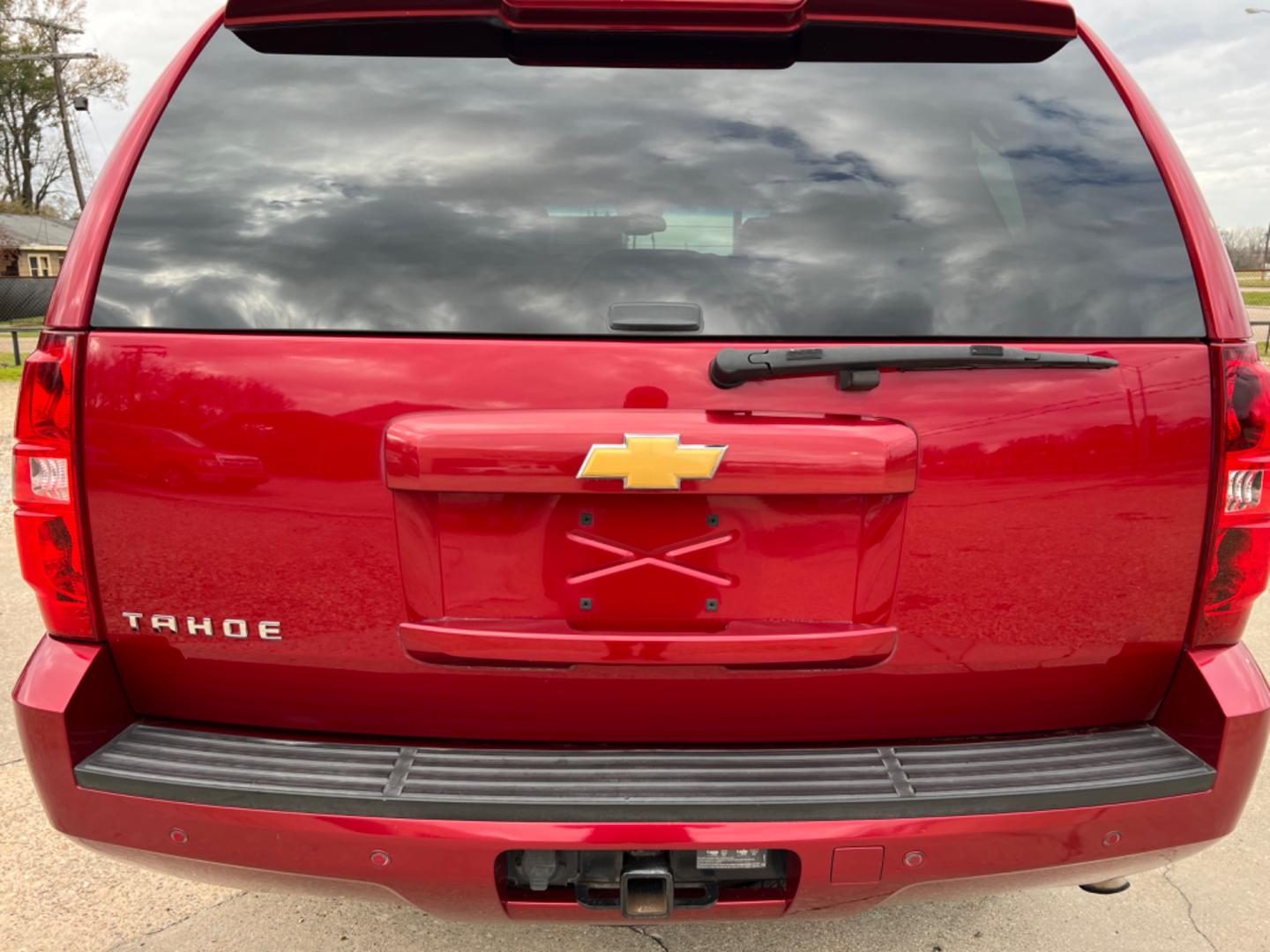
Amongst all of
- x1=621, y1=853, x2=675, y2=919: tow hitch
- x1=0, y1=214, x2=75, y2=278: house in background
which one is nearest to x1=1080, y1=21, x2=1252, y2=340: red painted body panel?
x1=621, y1=853, x2=675, y2=919: tow hitch

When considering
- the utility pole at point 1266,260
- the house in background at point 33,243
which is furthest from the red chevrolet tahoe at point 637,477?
the utility pole at point 1266,260

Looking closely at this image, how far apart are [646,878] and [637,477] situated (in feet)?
2.26

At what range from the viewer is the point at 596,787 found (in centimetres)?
155

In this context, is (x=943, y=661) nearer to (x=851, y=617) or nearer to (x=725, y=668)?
A: (x=851, y=617)

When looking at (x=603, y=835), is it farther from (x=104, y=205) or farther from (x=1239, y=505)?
(x=104, y=205)

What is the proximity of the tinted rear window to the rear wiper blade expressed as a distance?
6cm

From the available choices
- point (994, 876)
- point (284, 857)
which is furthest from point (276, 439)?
point (994, 876)

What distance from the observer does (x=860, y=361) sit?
150cm

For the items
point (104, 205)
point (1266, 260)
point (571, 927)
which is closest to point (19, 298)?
point (104, 205)

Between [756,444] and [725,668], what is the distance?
42cm

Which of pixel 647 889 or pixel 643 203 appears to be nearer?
pixel 647 889

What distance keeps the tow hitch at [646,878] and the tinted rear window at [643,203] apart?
3.01ft

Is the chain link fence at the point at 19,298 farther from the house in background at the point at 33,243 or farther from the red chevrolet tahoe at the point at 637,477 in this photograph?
the red chevrolet tahoe at the point at 637,477

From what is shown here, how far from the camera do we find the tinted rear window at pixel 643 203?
1.57 meters
